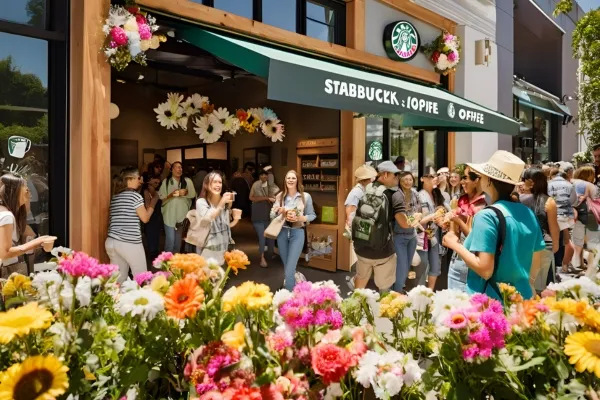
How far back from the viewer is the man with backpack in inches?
191

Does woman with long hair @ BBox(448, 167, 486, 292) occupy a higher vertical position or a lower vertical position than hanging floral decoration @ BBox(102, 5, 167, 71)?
lower

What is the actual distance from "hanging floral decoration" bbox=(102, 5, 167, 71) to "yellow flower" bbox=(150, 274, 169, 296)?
3748 mm

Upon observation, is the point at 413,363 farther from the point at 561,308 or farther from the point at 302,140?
the point at 302,140

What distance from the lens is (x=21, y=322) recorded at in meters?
1.06

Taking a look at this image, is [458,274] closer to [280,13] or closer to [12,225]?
[12,225]

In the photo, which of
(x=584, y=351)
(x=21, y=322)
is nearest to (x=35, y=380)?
(x=21, y=322)

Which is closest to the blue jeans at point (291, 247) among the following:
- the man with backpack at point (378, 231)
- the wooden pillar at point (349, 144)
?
the man with backpack at point (378, 231)

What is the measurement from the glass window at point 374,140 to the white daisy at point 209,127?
2595 mm

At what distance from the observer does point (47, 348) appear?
1156mm

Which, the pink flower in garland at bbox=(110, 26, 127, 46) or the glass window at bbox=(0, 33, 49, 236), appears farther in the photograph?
the pink flower in garland at bbox=(110, 26, 127, 46)

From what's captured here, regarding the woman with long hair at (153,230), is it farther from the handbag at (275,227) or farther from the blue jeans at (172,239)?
the handbag at (275,227)

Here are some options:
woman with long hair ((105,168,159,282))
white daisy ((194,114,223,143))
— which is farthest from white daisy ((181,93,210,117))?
woman with long hair ((105,168,159,282))

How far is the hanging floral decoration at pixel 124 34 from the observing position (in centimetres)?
456

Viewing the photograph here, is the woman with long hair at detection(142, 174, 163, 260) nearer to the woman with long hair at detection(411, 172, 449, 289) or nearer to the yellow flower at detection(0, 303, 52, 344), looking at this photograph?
the woman with long hair at detection(411, 172, 449, 289)
